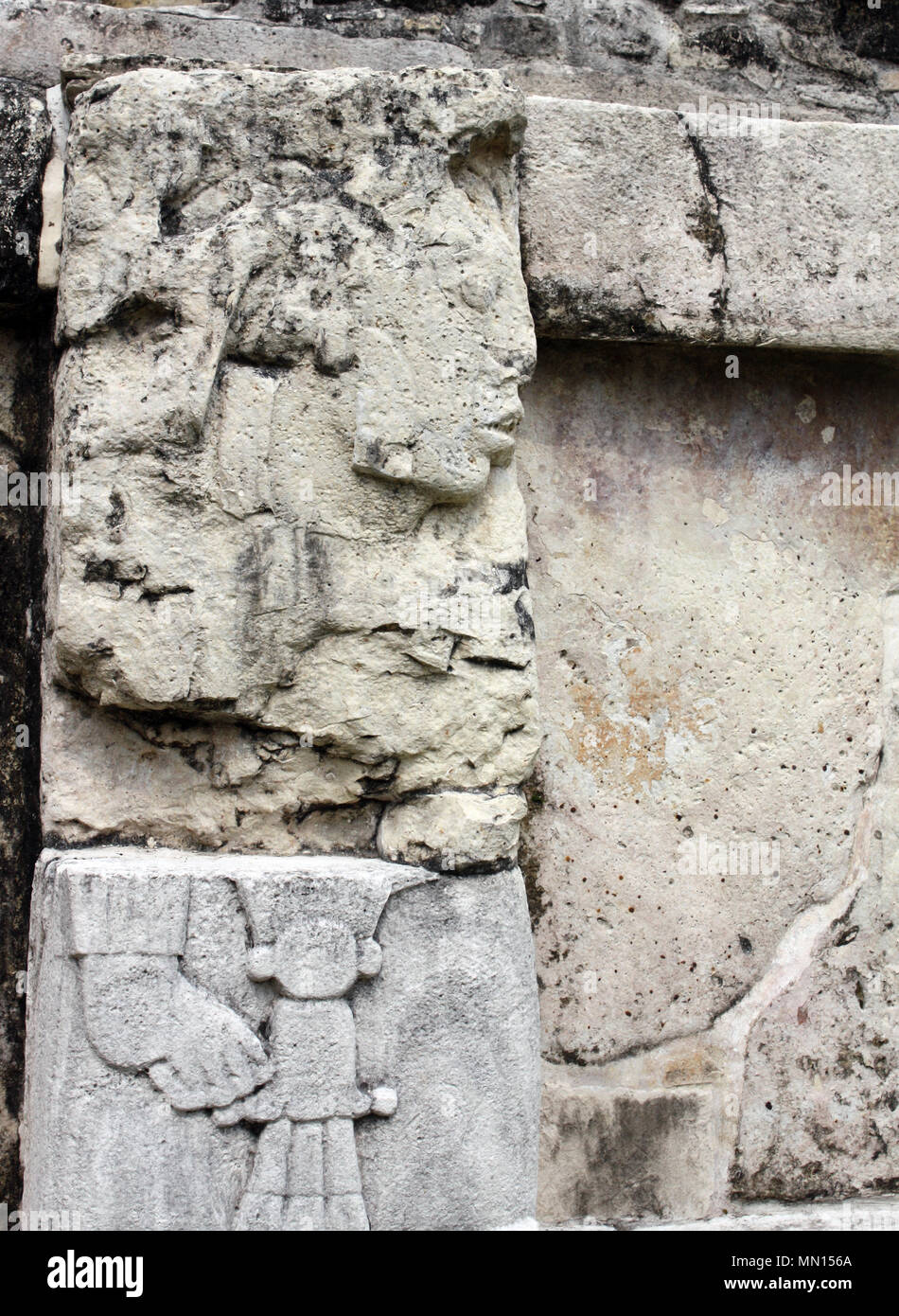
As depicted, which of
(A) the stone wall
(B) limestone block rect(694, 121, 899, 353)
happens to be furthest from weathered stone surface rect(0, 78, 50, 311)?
(B) limestone block rect(694, 121, 899, 353)

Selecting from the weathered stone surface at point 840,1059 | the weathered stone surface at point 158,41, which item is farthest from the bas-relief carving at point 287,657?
the weathered stone surface at point 840,1059

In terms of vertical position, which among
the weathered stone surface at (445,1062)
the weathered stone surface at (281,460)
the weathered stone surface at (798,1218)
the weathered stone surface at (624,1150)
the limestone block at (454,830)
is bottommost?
the weathered stone surface at (798,1218)

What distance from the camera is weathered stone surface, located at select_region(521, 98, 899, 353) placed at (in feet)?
7.44

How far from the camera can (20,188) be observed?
6.96ft

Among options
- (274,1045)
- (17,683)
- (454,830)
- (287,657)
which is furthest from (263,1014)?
(17,683)

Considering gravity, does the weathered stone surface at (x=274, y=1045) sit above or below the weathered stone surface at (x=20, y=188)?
below

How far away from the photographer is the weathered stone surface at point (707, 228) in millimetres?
2268

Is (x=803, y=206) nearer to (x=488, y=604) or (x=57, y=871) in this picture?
(x=488, y=604)

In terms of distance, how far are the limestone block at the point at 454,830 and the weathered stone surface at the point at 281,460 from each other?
36 mm

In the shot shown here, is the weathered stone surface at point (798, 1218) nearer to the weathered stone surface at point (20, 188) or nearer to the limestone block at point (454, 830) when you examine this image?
the limestone block at point (454, 830)

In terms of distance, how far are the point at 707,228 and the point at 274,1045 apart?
158 centimetres

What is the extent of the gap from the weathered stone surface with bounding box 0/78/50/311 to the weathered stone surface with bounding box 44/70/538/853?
0.42ft

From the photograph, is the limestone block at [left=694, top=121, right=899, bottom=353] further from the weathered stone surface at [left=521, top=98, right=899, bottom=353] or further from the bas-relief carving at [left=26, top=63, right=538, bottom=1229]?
the bas-relief carving at [left=26, top=63, right=538, bottom=1229]

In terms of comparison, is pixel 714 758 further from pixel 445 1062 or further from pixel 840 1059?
pixel 445 1062
